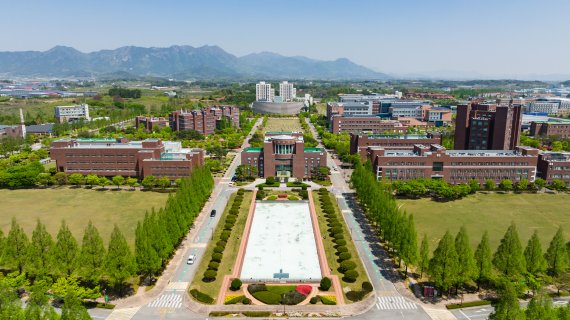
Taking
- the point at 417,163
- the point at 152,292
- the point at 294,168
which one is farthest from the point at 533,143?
the point at 152,292

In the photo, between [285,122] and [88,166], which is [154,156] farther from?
[285,122]

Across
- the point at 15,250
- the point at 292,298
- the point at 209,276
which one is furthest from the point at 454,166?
the point at 15,250

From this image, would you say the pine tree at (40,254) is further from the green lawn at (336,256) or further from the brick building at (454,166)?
the brick building at (454,166)

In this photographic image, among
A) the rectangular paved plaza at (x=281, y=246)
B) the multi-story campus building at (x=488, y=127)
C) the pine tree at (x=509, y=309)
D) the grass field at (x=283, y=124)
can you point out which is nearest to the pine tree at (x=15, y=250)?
the rectangular paved plaza at (x=281, y=246)

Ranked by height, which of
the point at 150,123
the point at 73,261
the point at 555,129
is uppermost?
the point at 555,129

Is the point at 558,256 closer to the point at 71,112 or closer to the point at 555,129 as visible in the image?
the point at 555,129

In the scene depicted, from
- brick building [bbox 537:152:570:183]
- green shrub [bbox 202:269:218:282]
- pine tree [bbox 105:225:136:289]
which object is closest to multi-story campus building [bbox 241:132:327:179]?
green shrub [bbox 202:269:218:282]

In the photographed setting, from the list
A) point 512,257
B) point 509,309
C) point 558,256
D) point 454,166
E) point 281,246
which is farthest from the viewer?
point 454,166
